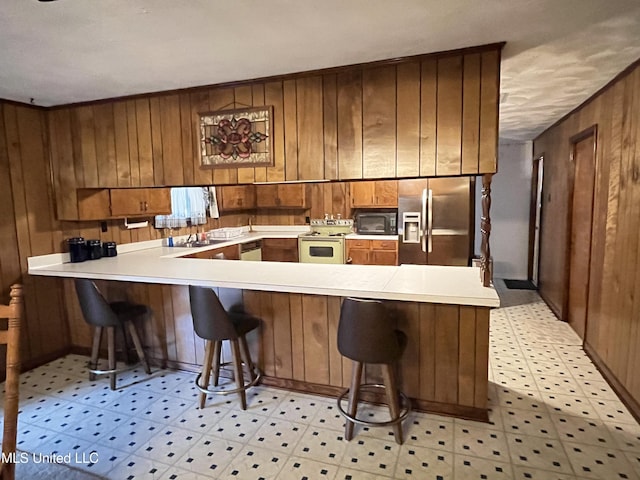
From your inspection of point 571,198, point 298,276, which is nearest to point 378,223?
point 571,198

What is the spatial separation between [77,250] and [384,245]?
354 centimetres

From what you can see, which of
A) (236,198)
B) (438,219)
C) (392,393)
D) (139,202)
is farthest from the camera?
(236,198)

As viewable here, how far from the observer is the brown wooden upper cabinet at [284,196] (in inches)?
229

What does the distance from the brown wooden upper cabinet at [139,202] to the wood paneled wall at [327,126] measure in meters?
0.37

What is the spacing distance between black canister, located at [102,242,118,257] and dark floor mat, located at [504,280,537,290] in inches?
208

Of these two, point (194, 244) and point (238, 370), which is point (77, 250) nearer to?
point (194, 244)

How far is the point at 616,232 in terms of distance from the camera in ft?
8.99

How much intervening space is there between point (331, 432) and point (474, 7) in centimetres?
237

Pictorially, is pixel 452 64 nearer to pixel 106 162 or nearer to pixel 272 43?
pixel 272 43

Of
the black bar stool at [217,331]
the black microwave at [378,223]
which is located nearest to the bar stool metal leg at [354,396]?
the black bar stool at [217,331]

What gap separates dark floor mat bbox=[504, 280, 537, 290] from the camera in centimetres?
555

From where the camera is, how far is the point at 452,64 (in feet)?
7.21

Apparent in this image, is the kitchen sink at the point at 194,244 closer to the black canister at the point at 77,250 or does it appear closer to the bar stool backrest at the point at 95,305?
the black canister at the point at 77,250

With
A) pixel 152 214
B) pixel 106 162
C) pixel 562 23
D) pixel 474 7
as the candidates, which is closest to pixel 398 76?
pixel 474 7
